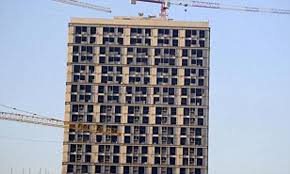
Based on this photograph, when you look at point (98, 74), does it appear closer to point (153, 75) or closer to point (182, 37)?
point (153, 75)

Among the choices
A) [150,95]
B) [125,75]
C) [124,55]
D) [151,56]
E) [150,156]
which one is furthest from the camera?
[124,55]

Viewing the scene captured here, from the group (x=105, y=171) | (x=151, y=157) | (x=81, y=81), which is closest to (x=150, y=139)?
(x=151, y=157)

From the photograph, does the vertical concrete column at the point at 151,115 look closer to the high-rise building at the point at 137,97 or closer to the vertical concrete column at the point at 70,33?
the high-rise building at the point at 137,97

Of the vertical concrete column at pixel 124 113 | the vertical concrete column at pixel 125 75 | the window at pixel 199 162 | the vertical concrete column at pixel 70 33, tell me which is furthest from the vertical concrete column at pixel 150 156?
the vertical concrete column at pixel 70 33

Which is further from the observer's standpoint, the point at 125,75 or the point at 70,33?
the point at 70,33

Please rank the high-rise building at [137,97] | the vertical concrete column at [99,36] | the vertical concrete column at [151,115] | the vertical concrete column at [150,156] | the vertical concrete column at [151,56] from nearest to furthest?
the vertical concrete column at [150,156] → the high-rise building at [137,97] → the vertical concrete column at [151,115] → the vertical concrete column at [151,56] → the vertical concrete column at [99,36]

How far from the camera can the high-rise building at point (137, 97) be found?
165 m

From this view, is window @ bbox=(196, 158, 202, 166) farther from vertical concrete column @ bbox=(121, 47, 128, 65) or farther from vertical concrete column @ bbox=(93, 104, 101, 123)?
vertical concrete column @ bbox=(121, 47, 128, 65)

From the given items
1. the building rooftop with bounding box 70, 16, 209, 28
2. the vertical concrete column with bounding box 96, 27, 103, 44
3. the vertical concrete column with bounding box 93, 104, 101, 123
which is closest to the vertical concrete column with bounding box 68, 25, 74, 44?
the building rooftop with bounding box 70, 16, 209, 28

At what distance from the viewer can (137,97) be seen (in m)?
168

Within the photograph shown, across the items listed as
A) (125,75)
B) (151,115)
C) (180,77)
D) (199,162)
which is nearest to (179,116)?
(151,115)

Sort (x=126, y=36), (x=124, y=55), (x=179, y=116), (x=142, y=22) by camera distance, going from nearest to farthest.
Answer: (x=179, y=116), (x=124, y=55), (x=126, y=36), (x=142, y=22)

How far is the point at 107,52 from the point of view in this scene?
563 ft

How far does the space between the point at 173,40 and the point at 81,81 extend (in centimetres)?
2978
